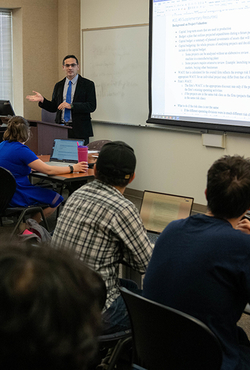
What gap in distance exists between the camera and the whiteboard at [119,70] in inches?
205

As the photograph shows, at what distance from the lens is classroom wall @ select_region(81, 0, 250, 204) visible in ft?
15.4

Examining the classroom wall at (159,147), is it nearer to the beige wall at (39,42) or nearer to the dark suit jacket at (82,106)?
the beige wall at (39,42)

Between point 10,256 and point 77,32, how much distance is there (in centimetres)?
621

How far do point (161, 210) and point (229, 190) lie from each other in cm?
69

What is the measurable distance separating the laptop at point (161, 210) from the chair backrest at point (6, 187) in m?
1.39

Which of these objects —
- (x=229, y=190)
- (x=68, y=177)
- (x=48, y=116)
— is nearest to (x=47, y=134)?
(x=48, y=116)

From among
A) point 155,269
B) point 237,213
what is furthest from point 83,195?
point 237,213

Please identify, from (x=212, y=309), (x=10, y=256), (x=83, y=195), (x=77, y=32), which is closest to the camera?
(x=10, y=256)

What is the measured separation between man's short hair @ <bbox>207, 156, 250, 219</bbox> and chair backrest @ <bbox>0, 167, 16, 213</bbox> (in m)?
2.02

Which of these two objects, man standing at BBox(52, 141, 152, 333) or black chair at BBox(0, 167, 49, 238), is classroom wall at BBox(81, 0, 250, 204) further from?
man standing at BBox(52, 141, 152, 333)

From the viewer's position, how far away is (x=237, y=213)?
138 centimetres

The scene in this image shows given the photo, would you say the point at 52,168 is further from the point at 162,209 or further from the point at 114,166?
the point at 114,166

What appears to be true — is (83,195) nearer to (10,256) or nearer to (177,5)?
(10,256)

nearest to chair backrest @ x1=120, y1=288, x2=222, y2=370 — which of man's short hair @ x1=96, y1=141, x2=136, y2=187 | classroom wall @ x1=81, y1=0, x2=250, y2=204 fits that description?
man's short hair @ x1=96, y1=141, x2=136, y2=187
